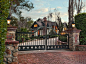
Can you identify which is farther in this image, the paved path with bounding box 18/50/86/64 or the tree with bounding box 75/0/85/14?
the tree with bounding box 75/0/85/14

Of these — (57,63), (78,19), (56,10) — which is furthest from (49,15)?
(57,63)

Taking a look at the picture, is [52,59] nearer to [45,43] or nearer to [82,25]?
[45,43]

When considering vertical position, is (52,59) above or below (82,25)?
below

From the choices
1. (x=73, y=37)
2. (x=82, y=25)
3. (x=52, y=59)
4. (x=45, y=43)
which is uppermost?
(x=82, y=25)

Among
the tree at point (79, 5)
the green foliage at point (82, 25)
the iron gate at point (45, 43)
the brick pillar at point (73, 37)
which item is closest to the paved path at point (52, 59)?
the iron gate at point (45, 43)

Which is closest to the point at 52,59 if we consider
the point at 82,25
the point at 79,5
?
the point at 82,25

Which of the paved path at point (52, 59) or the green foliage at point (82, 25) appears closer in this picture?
the paved path at point (52, 59)

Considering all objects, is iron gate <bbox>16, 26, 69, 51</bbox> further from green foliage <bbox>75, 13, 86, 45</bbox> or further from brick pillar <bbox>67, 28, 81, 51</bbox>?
green foliage <bbox>75, 13, 86, 45</bbox>

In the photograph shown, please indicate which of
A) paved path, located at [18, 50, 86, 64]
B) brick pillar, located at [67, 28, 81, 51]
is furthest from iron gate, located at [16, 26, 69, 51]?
paved path, located at [18, 50, 86, 64]

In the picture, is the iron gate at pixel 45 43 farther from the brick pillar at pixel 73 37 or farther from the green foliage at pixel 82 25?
the green foliage at pixel 82 25

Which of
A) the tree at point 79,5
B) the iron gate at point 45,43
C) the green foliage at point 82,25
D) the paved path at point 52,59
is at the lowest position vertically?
the paved path at point 52,59

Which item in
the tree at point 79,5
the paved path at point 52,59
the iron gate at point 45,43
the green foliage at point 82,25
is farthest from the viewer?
the tree at point 79,5

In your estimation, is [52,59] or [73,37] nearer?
[52,59]

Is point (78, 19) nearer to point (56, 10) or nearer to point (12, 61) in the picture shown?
point (12, 61)
